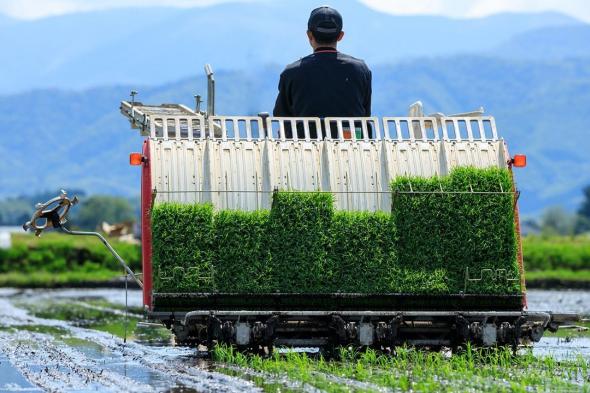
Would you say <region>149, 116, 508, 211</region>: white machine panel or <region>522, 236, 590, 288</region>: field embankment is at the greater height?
<region>522, 236, 590, 288</region>: field embankment

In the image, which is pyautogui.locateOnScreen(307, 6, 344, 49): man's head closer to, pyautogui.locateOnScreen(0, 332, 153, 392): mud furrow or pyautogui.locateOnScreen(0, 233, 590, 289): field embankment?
pyautogui.locateOnScreen(0, 332, 153, 392): mud furrow

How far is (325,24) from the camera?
17000 mm

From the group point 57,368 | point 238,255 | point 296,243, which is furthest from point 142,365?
point 296,243

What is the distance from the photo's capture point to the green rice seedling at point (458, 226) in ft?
52.0

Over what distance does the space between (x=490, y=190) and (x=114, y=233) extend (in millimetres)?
61779

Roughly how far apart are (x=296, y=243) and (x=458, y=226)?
1.82 metres

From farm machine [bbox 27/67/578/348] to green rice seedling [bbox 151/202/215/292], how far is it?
7 centimetres

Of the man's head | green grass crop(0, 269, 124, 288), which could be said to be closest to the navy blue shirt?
the man's head

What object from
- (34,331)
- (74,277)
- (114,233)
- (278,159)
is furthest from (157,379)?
(114,233)

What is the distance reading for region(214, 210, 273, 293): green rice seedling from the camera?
1544 centimetres

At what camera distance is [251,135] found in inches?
637

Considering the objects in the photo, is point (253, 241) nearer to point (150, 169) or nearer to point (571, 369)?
point (150, 169)

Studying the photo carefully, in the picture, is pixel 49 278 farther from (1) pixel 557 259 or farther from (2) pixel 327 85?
(2) pixel 327 85

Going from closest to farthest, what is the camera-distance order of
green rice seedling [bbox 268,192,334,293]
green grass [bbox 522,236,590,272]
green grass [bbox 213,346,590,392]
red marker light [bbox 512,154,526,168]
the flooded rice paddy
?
green grass [bbox 213,346,590,392] → the flooded rice paddy → green rice seedling [bbox 268,192,334,293] → red marker light [bbox 512,154,526,168] → green grass [bbox 522,236,590,272]
